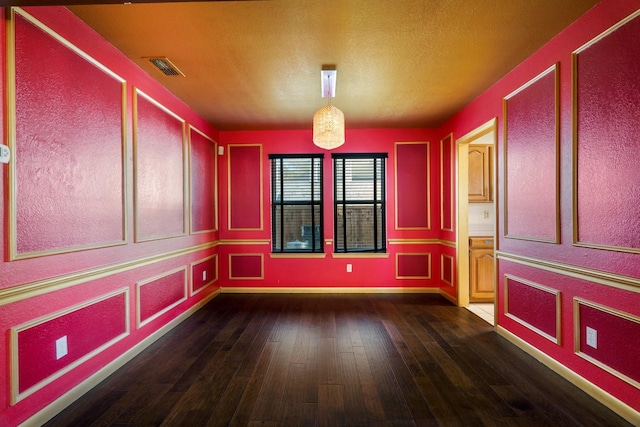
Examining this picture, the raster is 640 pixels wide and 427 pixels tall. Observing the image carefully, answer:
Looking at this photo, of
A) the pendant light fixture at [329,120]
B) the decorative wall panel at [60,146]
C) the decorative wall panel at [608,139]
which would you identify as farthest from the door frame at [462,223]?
the decorative wall panel at [60,146]

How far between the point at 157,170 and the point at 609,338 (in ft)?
12.9

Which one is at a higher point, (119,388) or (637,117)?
(637,117)

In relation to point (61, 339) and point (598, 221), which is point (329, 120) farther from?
point (61, 339)

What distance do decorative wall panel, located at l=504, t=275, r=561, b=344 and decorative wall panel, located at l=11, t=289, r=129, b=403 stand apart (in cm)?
354

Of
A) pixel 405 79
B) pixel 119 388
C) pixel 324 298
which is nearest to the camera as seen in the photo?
pixel 119 388

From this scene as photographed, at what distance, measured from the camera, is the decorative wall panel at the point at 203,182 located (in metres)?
3.95

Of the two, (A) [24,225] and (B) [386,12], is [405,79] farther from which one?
(A) [24,225]

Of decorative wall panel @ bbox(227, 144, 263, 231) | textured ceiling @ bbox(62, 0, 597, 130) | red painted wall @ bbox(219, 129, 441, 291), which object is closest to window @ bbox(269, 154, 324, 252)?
red painted wall @ bbox(219, 129, 441, 291)

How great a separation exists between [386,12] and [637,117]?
163cm

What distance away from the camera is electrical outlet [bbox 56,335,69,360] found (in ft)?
6.30

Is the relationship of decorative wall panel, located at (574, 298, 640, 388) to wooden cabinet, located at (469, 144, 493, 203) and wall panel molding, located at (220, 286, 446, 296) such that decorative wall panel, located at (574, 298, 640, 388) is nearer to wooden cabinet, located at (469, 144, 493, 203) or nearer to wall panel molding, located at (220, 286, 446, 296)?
wooden cabinet, located at (469, 144, 493, 203)

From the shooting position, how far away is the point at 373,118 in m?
4.21

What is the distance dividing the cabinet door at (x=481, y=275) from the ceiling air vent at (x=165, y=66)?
4.17m

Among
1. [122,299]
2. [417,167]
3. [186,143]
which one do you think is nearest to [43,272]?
[122,299]
